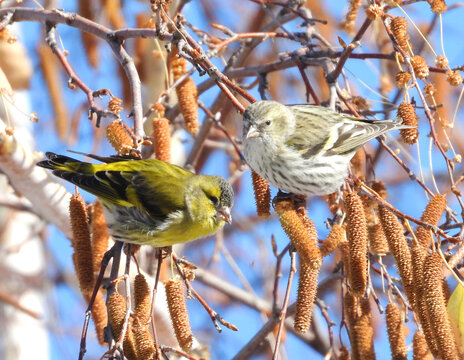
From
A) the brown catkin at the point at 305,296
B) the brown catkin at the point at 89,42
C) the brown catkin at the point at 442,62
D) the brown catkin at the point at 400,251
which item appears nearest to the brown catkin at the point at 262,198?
the brown catkin at the point at 305,296

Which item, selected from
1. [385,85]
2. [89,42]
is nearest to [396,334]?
[385,85]

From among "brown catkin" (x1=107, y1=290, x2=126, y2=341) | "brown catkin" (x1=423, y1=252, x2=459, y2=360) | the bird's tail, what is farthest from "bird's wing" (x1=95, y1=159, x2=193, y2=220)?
"brown catkin" (x1=423, y1=252, x2=459, y2=360)

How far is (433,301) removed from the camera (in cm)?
191

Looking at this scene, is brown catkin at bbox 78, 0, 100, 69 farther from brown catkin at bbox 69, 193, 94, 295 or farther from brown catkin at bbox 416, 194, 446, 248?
brown catkin at bbox 416, 194, 446, 248

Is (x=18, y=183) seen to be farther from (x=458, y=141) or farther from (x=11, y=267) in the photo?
(x=458, y=141)

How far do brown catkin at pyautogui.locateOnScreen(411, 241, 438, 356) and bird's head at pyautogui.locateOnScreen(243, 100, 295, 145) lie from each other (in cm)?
102

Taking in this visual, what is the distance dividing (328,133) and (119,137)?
1079 millimetres

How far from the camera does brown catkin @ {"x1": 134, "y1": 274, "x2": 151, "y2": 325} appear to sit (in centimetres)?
212

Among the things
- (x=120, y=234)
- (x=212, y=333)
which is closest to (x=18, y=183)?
(x=120, y=234)

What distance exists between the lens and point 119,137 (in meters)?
2.35

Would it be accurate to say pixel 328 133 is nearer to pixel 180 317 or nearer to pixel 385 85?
pixel 385 85

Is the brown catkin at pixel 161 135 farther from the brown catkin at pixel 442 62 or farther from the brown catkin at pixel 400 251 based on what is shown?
the brown catkin at pixel 442 62

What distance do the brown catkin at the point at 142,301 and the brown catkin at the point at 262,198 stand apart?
474 mm

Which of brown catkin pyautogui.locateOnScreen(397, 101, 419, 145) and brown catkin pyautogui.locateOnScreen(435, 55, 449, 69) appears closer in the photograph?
brown catkin pyautogui.locateOnScreen(397, 101, 419, 145)
